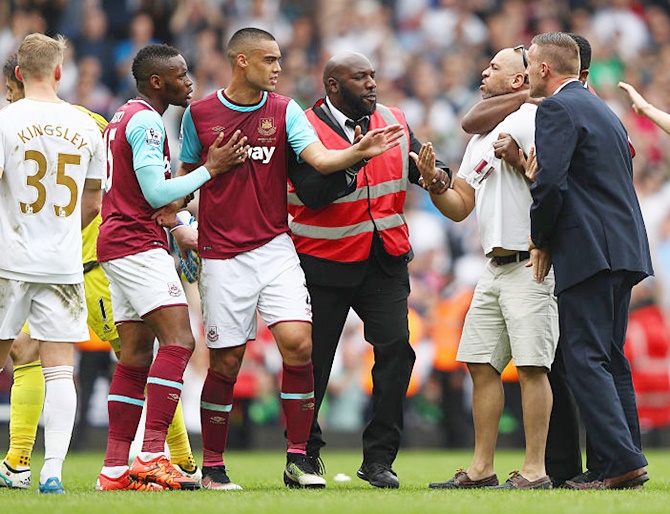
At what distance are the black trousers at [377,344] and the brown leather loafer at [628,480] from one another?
1.35 m

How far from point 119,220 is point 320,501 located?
2047 mm

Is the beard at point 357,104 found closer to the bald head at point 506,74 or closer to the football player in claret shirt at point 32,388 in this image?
the bald head at point 506,74

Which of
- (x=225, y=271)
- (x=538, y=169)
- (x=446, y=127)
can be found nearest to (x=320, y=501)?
(x=225, y=271)

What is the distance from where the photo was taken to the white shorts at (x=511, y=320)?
23.4ft

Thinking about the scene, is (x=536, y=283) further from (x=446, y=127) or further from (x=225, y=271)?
(x=446, y=127)

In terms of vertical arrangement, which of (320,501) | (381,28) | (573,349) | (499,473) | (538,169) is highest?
(381,28)

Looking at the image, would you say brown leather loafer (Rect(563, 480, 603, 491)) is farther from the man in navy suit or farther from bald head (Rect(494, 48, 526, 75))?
bald head (Rect(494, 48, 526, 75))

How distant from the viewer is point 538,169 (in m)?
6.91

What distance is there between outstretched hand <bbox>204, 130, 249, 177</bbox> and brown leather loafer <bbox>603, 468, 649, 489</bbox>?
2.67 m

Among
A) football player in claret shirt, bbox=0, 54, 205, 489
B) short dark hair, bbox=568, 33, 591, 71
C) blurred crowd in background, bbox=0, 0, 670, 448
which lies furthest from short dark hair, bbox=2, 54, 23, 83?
blurred crowd in background, bbox=0, 0, 670, 448

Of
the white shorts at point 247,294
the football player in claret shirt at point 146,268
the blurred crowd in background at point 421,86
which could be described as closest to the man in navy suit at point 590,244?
the white shorts at point 247,294

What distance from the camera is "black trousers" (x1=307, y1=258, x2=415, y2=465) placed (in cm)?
762

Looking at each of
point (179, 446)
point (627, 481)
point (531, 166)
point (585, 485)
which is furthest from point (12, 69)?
point (627, 481)

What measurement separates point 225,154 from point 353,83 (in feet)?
3.23
